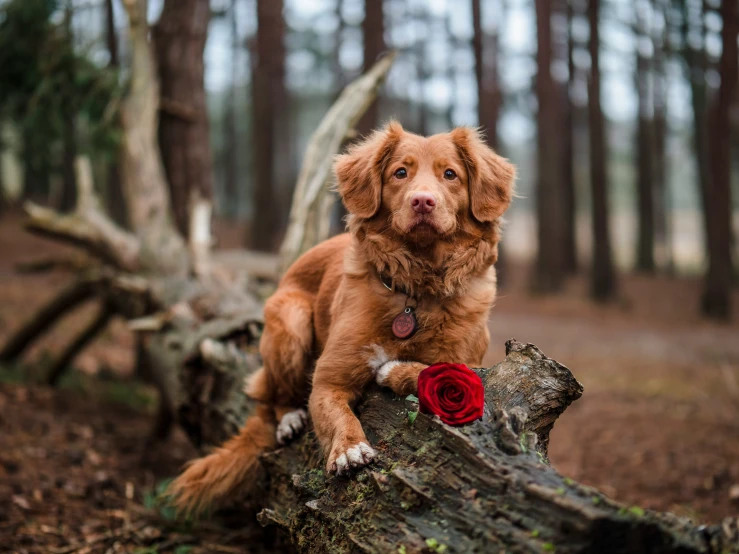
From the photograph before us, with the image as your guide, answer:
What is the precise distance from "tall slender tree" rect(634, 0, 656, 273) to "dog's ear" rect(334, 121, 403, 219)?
23634mm

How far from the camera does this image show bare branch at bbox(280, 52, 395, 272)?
5.84 metres

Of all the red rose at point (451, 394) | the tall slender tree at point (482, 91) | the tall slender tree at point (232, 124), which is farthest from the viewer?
the tall slender tree at point (232, 124)

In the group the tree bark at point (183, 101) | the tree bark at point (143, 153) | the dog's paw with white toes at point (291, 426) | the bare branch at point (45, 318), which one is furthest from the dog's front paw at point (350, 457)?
the bare branch at point (45, 318)

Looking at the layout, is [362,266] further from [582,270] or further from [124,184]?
[582,270]

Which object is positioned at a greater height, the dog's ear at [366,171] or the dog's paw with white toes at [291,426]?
the dog's ear at [366,171]

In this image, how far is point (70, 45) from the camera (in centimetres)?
770

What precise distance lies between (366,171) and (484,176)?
26.1 inches

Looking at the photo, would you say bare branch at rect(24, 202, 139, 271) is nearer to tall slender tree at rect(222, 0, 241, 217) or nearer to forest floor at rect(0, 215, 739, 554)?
forest floor at rect(0, 215, 739, 554)

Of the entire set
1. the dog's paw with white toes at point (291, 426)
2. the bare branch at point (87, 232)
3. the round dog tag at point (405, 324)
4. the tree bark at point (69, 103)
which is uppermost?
the tree bark at point (69, 103)

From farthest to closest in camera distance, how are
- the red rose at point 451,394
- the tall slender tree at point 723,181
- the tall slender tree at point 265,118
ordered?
the tall slender tree at point 265,118 → the tall slender tree at point 723,181 → the red rose at point 451,394

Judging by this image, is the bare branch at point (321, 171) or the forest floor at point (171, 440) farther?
the bare branch at point (321, 171)

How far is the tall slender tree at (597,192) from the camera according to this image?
64.8 ft

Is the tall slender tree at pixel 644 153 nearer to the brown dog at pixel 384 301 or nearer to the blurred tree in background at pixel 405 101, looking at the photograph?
the blurred tree in background at pixel 405 101

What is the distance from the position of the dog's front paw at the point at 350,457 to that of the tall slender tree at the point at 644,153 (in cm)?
2487
